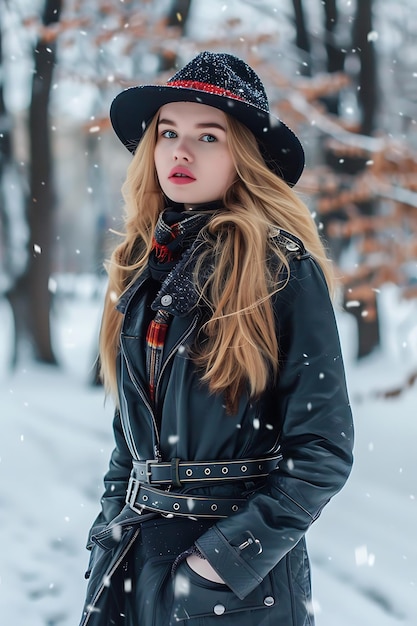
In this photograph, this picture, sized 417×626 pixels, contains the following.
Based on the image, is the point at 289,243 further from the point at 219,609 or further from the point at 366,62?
the point at 366,62

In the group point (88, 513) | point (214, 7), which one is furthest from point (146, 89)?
point (214, 7)

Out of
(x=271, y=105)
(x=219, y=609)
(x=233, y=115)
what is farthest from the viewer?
(x=271, y=105)

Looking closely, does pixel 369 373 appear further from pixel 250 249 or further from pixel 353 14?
pixel 250 249

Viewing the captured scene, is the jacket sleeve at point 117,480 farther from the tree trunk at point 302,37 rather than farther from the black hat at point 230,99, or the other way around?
the tree trunk at point 302,37

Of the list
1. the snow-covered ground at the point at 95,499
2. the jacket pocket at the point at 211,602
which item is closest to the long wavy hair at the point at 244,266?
the jacket pocket at the point at 211,602

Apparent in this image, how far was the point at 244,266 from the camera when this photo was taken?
5.51ft

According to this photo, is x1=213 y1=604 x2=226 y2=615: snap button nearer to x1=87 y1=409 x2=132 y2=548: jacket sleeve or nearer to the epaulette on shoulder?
x1=87 y1=409 x2=132 y2=548: jacket sleeve

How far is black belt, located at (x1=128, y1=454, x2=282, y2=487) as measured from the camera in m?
1.66

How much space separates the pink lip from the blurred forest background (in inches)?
113

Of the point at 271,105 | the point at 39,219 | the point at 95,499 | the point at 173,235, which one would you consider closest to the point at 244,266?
the point at 173,235

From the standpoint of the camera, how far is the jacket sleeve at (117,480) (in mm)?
2024

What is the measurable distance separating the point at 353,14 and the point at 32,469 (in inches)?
219

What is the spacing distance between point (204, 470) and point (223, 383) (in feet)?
0.74

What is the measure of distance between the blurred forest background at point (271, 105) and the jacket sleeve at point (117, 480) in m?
2.90
